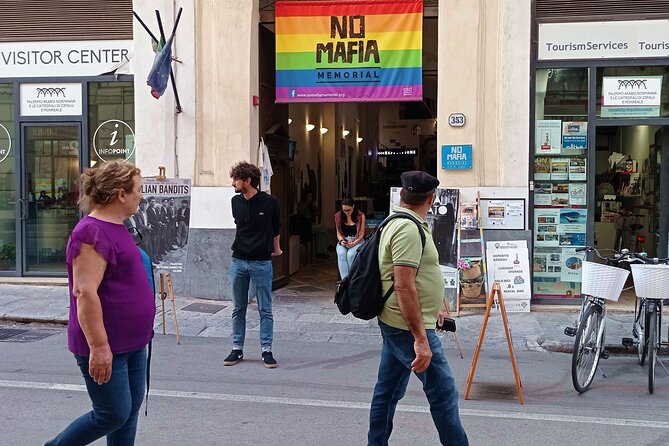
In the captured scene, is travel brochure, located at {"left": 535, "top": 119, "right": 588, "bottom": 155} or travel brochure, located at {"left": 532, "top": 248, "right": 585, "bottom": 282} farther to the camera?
travel brochure, located at {"left": 532, "top": 248, "right": 585, "bottom": 282}

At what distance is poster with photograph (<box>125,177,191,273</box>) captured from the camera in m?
10.6

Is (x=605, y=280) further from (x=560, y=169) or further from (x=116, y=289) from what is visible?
(x=116, y=289)

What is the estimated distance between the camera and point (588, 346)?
6.23m

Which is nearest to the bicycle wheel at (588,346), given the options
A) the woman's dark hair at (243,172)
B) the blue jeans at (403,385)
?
the blue jeans at (403,385)

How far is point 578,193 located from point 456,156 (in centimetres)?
189

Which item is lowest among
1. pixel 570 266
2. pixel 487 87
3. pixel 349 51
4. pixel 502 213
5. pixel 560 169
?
pixel 570 266

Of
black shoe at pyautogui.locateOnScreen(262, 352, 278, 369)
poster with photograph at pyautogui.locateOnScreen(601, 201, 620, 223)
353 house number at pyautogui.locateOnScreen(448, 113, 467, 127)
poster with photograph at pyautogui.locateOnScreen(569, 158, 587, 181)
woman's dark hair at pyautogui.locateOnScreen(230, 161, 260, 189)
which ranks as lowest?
black shoe at pyautogui.locateOnScreen(262, 352, 278, 369)

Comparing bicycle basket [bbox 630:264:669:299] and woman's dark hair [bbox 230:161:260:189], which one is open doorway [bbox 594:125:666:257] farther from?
woman's dark hair [bbox 230:161:260:189]

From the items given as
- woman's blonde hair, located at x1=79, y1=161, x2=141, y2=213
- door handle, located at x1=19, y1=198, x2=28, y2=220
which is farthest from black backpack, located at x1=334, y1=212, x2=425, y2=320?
door handle, located at x1=19, y1=198, x2=28, y2=220

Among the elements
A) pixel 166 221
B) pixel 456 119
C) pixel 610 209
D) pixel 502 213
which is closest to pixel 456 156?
pixel 456 119

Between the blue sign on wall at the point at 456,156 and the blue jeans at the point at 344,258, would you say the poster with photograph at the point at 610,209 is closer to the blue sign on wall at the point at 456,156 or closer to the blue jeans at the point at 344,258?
the blue sign on wall at the point at 456,156

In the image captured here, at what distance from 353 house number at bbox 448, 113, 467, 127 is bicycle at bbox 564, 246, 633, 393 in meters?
4.06

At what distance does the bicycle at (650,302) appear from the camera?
6137 millimetres

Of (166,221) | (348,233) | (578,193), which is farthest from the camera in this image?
(348,233)
